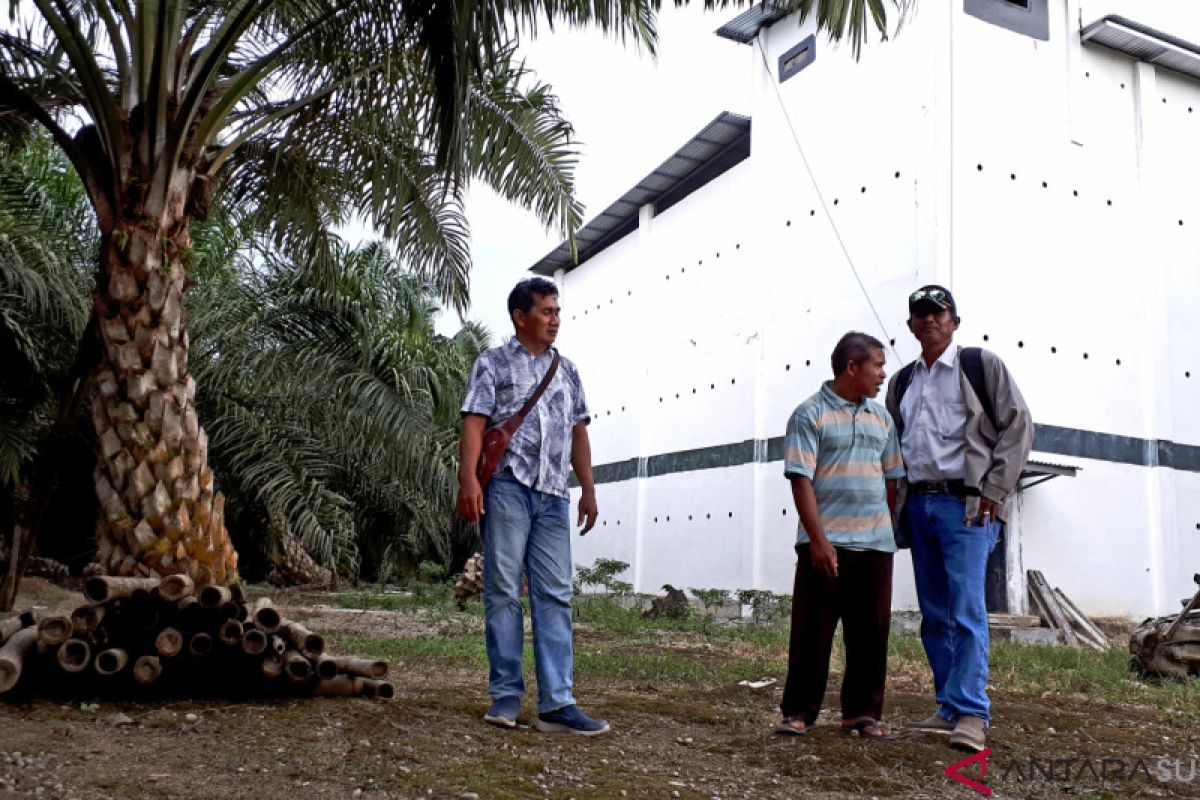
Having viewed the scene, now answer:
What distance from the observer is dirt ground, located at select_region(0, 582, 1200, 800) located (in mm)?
3600

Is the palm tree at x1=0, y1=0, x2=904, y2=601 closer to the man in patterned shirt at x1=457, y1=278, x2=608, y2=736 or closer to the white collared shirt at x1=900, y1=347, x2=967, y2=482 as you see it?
the man in patterned shirt at x1=457, y1=278, x2=608, y2=736

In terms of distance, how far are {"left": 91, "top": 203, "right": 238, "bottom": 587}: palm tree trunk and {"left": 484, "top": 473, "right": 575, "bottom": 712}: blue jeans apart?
2404 mm

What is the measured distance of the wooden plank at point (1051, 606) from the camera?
49.1ft

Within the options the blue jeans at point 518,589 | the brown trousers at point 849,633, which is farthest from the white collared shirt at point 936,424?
the blue jeans at point 518,589

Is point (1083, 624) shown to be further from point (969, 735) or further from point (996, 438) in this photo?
point (969, 735)

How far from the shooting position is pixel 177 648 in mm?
4934

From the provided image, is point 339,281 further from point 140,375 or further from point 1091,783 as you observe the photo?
point 1091,783

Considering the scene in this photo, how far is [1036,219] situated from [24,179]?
14095 mm

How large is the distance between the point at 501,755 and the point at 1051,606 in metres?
13.3

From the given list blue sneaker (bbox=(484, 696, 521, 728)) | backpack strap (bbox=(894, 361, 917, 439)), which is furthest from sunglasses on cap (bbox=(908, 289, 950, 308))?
blue sneaker (bbox=(484, 696, 521, 728))

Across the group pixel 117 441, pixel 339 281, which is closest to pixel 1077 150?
pixel 339 281

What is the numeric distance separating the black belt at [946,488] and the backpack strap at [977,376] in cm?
31

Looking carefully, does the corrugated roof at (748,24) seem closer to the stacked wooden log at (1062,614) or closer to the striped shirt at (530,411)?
the stacked wooden log at (1062,614)

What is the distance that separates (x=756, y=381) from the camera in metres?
20.0
